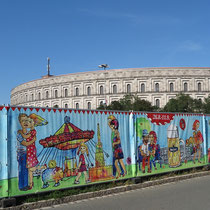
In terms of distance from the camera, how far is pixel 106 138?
28.9 ft

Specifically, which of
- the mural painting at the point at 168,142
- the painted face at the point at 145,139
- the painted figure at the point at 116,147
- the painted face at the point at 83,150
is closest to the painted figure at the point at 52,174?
the painted face at the point at 83,150

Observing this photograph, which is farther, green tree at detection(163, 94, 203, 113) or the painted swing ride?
green tree at detection(163, 94, 203, 113)

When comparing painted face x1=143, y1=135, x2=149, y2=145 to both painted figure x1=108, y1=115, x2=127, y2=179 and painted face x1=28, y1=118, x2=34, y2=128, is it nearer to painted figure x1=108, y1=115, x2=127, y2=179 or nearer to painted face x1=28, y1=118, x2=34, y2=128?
painted figure x1=108, y1=115, x2=127, y2=179

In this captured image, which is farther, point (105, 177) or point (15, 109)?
point (105, 177)

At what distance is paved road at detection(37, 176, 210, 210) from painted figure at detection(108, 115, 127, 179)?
0.82 m

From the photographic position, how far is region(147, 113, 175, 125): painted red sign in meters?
10.2

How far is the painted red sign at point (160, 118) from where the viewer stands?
10.2 meters

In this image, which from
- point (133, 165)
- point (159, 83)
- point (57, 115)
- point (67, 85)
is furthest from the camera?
point (67, 85)

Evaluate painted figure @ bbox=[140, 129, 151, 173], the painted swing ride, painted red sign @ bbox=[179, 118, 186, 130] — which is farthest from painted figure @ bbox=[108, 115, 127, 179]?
painted red sign @ bbox=[179, 118, 186, 130]

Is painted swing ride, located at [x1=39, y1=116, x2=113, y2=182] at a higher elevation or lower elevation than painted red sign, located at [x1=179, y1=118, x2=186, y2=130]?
lower

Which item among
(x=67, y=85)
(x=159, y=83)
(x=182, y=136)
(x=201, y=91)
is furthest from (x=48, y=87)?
(x=182, y=136)

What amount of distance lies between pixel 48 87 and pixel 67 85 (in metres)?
7.37

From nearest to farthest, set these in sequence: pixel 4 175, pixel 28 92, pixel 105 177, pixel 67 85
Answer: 1. pixel 4 175
2. pixel 105 177
3. pixel 67 85
4. pixel 28 92

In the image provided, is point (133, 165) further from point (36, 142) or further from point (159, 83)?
point (159, 83)
